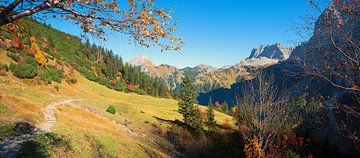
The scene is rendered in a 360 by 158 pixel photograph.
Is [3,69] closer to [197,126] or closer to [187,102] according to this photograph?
[187,102]

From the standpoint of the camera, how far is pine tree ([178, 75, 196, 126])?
197 ft

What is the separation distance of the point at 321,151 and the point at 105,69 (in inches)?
4431

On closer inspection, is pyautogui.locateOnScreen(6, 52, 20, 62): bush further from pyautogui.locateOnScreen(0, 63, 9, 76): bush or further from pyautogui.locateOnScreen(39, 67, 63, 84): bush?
pyautogui.locateOnScreen(0, 63, 9, 76): bush

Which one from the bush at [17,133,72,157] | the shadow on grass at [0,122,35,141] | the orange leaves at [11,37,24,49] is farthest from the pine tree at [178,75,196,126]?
the orange leaves at [11,37,24,49]

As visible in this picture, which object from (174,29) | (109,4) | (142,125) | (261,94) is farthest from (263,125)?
(142,125)

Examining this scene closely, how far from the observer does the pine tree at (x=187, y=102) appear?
60.1 metres

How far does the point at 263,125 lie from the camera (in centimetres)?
2209

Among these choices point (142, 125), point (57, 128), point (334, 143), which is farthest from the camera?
point (334, 143)

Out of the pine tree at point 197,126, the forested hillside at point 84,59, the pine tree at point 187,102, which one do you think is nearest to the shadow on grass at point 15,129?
the pine tree at point 197,126

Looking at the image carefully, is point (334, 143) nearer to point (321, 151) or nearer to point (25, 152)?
point (321, 151)

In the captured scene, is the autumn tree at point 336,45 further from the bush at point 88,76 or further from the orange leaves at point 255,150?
the bush at point 88,76

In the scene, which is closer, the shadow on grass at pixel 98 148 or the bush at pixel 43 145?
the bush at pixel 43 145

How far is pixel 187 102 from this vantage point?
60938 mm

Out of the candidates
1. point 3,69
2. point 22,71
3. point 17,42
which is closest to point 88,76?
point 17,42
